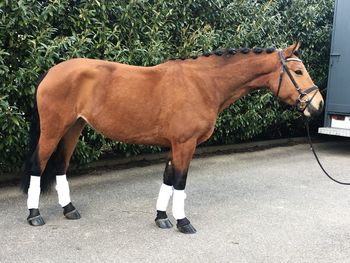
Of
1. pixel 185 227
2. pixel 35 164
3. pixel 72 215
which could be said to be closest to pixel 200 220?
pixel 185 227

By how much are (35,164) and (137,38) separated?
2.62 m

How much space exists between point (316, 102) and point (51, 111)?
8.37 ft

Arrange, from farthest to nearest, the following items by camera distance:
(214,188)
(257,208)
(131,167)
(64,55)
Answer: (131,167), (214,188), (64,55), (257,208)

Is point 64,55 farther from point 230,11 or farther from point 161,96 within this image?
point 230,11

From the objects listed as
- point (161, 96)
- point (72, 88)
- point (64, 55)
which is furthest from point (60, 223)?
point (64, 55)

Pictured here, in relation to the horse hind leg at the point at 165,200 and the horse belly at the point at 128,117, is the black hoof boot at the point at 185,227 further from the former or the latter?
the horse belly at the point at 128,117

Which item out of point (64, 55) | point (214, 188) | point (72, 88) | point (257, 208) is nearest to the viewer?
point (72, 88)

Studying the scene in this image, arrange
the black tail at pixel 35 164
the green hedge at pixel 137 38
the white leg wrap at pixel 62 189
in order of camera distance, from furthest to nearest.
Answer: the green hedge at pixel 137 38, the white leg wrap at pixel 62 189, the black tail at pixel 35 164

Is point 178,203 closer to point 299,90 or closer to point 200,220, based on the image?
point 200,220

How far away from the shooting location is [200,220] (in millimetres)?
4410

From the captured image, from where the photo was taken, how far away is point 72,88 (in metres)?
4.01

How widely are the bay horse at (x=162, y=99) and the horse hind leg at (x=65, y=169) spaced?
23 cm

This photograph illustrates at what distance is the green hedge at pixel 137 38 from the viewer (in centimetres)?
489

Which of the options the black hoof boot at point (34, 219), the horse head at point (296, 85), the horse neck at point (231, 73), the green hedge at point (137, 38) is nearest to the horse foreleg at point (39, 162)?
the black hoof boot at point (34, 219)
